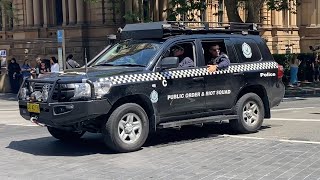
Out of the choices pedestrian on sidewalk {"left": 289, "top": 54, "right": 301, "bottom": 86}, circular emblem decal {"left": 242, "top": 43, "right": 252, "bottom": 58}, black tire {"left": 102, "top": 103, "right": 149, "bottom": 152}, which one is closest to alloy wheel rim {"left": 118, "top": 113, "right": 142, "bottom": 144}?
black tire {"left": 102, "top": 103, "right": 149, "bottom": 152}

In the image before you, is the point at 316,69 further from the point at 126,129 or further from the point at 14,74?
the point at 126,129

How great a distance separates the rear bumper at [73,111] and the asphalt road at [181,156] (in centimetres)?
61

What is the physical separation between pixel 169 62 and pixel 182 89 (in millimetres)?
649

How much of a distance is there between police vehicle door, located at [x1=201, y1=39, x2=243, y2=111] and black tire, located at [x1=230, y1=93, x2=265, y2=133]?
23 centimetres

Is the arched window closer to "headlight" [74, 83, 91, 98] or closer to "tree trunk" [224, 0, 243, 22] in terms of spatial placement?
"tree trunk" [224, 0, 243, 22]

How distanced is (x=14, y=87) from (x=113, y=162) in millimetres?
21399

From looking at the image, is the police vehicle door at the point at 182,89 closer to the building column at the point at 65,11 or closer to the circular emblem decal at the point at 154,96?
the circular emblem decal at the point at 154,96

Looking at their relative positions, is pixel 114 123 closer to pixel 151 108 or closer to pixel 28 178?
pixel 151 108

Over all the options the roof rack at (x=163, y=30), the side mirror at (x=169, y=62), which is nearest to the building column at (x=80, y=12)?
the roof rack at (x=163, y=30)

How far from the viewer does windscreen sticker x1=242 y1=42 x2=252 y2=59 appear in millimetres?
10434

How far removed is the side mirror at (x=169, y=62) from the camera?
8.82 meters

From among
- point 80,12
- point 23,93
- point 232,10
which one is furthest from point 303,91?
point 80,12

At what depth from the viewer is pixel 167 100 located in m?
9.05

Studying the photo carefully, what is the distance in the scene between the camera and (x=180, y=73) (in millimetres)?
9242
